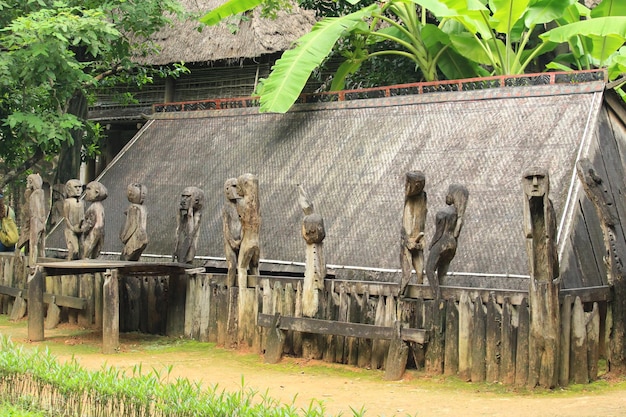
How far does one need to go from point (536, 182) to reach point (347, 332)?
2740mm

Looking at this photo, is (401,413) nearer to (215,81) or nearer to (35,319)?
(35,319)

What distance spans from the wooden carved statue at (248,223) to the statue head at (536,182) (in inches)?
146

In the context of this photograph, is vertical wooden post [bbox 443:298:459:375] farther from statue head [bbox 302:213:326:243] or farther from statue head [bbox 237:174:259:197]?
statue head [bbox 237:174:259:197]

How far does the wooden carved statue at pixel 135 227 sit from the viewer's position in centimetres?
1323

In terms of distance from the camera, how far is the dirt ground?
27.6 ft

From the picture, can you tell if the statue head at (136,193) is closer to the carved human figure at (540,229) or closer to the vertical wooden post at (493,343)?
the vertical wooden post at (493,343)

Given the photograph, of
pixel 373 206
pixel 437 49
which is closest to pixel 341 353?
pixel 373 206

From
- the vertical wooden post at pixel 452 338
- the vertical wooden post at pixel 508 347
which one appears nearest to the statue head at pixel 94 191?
the vertical wooden post at pixel 452 338

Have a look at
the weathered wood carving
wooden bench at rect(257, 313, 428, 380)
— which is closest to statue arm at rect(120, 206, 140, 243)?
wooden bench at rect(257, 313, 428, 380)

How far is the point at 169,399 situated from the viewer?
731 centimetres

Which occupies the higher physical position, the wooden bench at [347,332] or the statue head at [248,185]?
the statue head at [248,185]

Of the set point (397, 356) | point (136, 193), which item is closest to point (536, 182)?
point (397, 356)

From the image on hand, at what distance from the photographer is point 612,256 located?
1016 cm

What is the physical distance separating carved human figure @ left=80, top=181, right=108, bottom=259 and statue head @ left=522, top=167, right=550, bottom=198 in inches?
265
